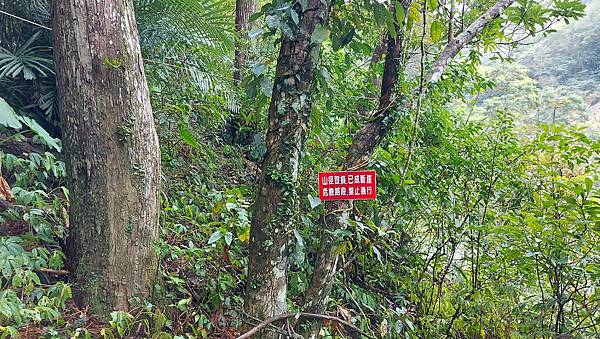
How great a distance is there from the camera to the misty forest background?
74.4 inches

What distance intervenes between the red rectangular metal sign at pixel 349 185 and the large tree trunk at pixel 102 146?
0.93 metres

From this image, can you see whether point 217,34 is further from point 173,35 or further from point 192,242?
point 192,242

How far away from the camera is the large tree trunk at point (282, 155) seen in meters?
1.83

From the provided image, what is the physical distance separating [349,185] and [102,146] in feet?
3.94

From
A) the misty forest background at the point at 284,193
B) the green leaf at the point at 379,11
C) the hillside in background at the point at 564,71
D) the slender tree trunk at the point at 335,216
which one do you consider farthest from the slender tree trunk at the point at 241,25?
the hillside in background at the point at 564,71

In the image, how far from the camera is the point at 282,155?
1.85 metres

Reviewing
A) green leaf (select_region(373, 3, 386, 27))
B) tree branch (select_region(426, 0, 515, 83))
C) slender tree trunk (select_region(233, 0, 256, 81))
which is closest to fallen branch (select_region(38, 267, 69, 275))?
green leaf (select_region(373, 3, 386, 27))

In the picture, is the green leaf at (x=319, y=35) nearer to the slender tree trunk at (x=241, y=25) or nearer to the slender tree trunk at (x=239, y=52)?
the slender tree trunk at (x=239, y=52)

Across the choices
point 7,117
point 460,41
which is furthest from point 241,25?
point 7,117

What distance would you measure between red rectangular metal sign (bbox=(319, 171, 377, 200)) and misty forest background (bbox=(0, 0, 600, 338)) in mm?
153

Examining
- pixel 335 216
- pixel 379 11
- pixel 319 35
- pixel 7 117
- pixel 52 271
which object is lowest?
pixel 52 271

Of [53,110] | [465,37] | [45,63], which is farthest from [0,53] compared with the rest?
[465,37]

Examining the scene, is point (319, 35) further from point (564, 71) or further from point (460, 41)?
point (564, 71)

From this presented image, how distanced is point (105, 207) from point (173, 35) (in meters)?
1.90
